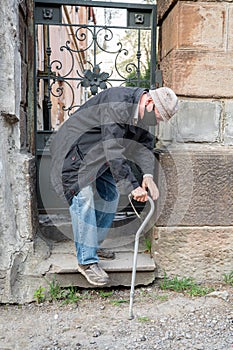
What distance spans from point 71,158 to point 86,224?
0.48m

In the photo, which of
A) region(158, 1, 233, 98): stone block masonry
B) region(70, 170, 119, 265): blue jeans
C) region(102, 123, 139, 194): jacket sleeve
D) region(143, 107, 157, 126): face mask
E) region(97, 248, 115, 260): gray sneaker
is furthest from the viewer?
region(97, 248, 115, 260): gray sneaker

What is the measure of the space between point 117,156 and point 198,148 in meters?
0.82

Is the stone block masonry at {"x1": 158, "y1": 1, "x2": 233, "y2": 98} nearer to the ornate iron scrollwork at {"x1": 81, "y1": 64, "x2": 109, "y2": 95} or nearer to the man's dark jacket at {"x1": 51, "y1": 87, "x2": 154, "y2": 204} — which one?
the man's dark jacket at {"x1": 51, "y1": 87, "x2": 154, "y2": 204}

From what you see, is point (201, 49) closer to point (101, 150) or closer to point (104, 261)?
point (101, 150)

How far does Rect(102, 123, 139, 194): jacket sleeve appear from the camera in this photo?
8.55 feet

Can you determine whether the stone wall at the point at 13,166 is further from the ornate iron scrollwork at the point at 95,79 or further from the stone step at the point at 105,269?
the ornate iron scrollwork at the point at 95,79

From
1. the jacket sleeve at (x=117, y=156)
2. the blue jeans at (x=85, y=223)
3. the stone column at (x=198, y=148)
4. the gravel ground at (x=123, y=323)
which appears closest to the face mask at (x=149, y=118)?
the jacket sleeve at (x=117, y=156)

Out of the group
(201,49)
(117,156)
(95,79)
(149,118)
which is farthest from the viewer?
(95,79)

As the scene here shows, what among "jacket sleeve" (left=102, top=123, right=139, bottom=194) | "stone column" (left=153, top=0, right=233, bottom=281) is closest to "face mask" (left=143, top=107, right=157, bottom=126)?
"jacket sleeve" (left=102, top=123, right=139, bottom=194)

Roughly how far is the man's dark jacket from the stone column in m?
0.27

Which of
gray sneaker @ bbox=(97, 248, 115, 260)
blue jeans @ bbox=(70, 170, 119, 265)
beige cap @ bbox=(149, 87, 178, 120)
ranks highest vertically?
beige cap @ bbox=(149, 87, 178, 120)

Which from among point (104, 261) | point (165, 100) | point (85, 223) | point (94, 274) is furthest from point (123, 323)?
point (165, 100)

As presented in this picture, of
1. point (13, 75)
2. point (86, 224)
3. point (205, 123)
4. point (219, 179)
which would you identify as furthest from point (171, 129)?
point (13, 75)

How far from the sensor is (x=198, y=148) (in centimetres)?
312
